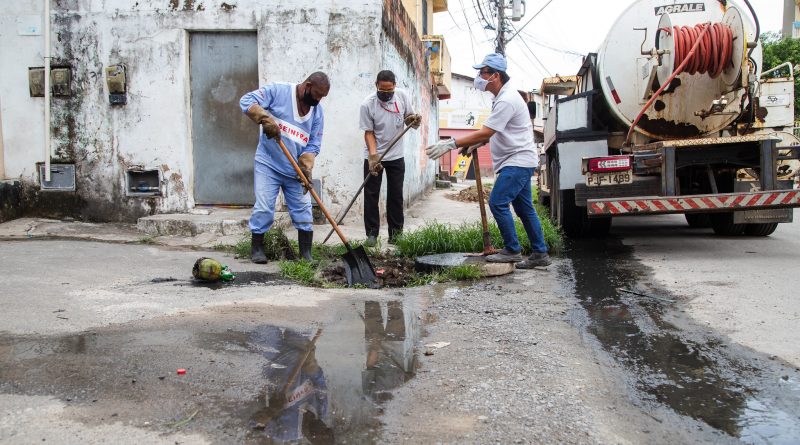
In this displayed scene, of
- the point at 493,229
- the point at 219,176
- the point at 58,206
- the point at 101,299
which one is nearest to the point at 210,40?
the point at 219,176

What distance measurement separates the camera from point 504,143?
5316 millimetres

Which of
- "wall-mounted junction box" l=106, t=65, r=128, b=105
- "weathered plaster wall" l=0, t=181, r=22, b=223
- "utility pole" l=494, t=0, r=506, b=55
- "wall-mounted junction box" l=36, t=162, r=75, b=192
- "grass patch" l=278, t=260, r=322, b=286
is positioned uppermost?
"utility pole" l=494, t=0, r=506, b=55

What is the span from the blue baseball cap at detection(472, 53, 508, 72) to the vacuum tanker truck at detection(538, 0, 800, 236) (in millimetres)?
1645

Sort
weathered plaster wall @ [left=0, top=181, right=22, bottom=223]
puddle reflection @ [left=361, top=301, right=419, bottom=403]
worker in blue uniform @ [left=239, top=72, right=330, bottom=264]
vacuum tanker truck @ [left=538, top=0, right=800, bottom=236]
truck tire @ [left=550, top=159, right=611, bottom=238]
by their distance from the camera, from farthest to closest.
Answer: truck tire @ [left=550, top=159, right=611, bottom=238], weathered plaster wall @ [left=0, top=181, right=22, bottom=223], vacuum tanker truck @ [left=538, top=0, right=800, bottom=236], worker in blue uniform @ [left=239, top=72, right=330, bottom=264], puddle reflection @ [left=361, top=301, right=419, bottom=403]

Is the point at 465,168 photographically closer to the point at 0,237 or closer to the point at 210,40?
the point at 210,40

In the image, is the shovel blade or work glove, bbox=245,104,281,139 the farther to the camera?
work glove, bbox=245,104,281,139

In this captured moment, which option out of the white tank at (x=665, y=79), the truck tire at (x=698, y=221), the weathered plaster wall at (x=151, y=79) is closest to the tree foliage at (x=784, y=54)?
the truck tire at (x=698, y=221)

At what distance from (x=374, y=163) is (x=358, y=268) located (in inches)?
65.7

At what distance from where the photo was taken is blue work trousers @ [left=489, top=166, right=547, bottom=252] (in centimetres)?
527

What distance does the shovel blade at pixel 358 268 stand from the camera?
484 centimetres

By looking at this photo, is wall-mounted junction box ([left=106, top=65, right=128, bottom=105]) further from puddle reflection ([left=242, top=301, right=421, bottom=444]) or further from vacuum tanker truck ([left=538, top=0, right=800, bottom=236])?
puddle reflection ([left=242, top=301, right=421, bottom=444])

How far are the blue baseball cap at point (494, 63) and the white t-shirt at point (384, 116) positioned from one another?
1.28 metres

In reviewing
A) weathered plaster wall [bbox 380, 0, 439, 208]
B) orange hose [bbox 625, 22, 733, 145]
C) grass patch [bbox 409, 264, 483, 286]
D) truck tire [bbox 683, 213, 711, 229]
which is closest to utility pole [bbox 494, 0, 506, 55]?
weathered plaster wall [bbox 380, 0, 439, 208]

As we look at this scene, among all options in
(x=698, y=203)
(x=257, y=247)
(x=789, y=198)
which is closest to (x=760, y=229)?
(x=789, y=198)
